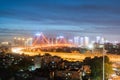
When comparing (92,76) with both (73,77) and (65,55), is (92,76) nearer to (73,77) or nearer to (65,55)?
(73,77)

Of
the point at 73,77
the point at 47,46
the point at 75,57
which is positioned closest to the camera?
the point at 73,77

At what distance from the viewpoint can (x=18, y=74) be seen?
40.2 ft

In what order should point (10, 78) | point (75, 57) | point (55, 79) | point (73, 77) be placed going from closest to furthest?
point (10, 78) < point (55, 79) < point (73, 77) < point (75, 57)

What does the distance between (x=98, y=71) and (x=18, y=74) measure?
11.0 ft


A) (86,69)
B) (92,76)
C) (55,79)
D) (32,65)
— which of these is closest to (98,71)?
(92,76)

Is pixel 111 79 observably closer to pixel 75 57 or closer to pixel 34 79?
pixel 34 79

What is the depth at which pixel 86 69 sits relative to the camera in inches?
555

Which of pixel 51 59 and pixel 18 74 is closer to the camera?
pixel 18 74

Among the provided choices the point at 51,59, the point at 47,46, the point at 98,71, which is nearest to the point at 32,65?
the point at 51,59

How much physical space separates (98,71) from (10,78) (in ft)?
13.2

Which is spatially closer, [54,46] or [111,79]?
[111,79]

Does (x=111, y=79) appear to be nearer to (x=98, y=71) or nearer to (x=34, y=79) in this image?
(x=98, y=71)

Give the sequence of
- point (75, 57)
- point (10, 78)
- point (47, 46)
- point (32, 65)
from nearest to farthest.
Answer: point (10, 78), point (32, 65), point (75, 57), point (47, 46)

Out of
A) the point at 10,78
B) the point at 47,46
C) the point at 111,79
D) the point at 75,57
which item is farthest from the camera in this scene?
the point at 47,46
